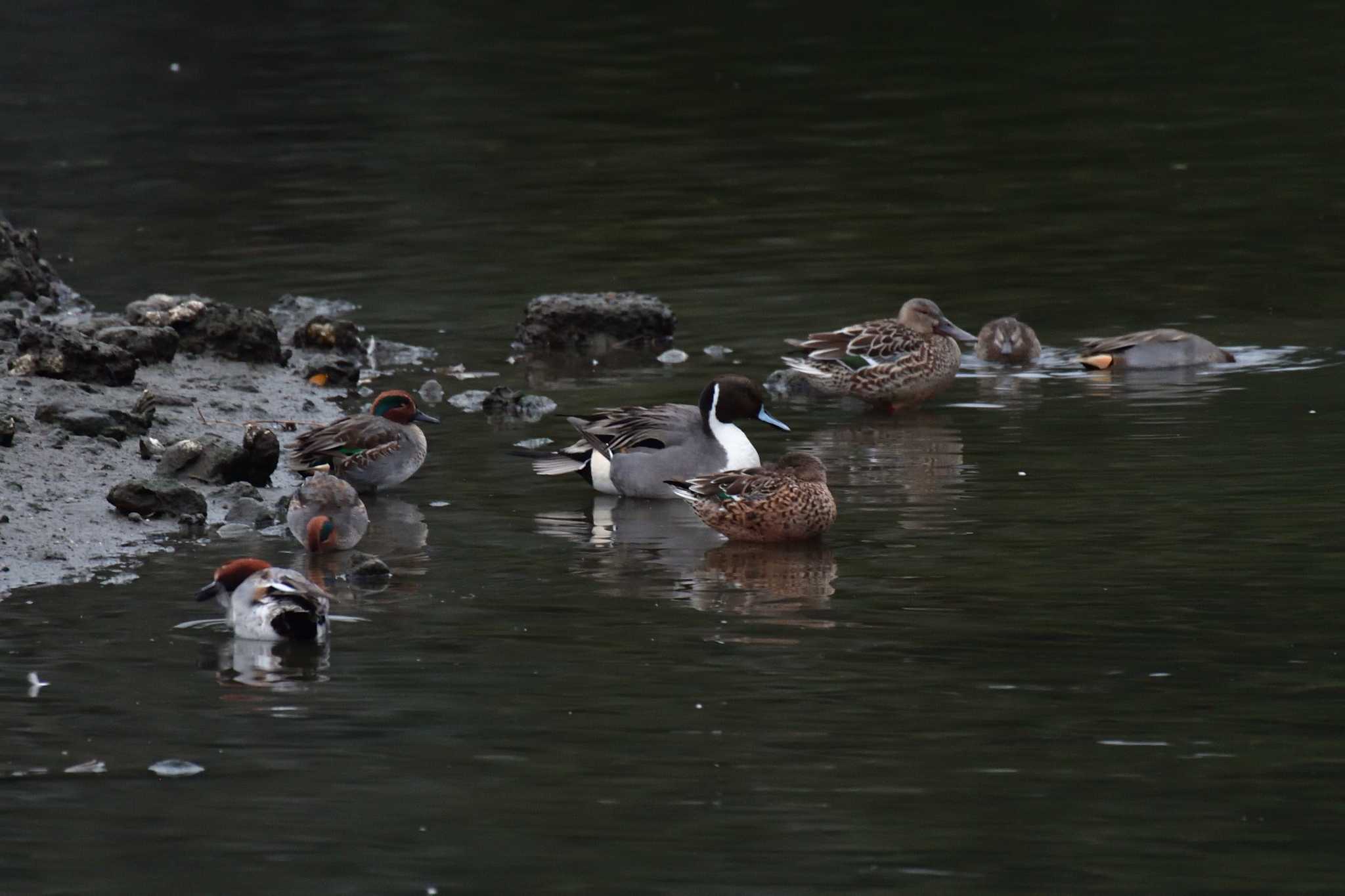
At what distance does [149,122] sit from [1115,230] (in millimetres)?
19225

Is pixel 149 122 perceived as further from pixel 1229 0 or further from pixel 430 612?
pixel 430 612

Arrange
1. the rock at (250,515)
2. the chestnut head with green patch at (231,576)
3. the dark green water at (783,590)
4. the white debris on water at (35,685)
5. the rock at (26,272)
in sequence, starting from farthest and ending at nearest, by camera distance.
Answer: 1. the rock at (26,272)
2. the rock at (250,515)
3. the chestnut head with green patch at (231,576)
4. the white debris on water at (35,685)
5. the dark green water at (783,590)

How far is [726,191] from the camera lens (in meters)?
27.1

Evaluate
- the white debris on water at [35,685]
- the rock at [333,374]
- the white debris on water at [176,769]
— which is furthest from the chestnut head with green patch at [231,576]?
the rock at [333,374]

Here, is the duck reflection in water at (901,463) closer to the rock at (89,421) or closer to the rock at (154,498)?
the rock at (154,498)

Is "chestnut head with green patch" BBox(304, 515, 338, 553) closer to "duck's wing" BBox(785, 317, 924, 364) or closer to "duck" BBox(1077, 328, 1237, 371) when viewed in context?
"duck's wing" BBox(785, 317, 924, 364)

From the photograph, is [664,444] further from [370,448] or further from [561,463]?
[370,448]

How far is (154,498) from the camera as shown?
40.9 feet

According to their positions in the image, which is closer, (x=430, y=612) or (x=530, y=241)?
(x=430, y=612)

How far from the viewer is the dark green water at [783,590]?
745 cm

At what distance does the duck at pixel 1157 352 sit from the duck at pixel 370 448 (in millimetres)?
5742

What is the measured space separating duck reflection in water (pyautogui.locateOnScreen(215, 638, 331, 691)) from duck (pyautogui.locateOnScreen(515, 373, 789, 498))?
12.7 feet

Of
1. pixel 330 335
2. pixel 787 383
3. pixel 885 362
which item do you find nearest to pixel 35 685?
pixel 885 362

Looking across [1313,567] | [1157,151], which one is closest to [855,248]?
[1157,151]
